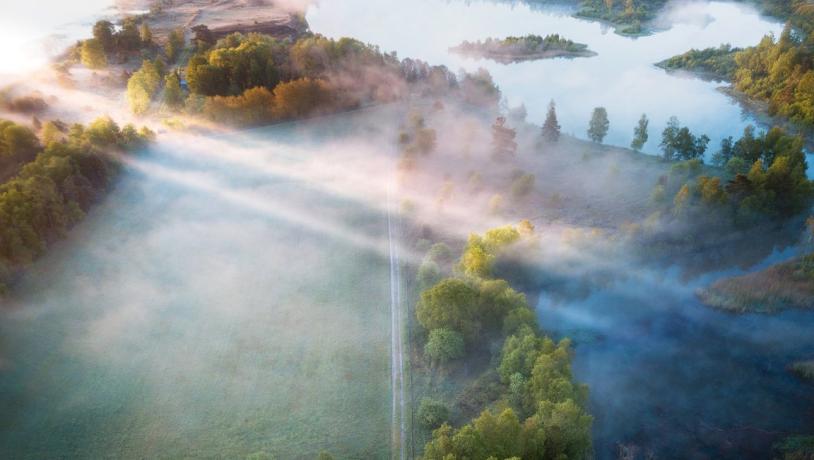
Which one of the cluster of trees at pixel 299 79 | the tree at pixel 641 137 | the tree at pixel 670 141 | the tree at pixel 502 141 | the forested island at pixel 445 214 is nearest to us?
the forested island at pixel 445 214

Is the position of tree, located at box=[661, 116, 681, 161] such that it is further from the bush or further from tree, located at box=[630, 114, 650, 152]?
the bush

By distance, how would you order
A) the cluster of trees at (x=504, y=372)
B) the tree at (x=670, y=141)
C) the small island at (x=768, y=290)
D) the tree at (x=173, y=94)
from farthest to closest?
the tree at (x=173, y=94) < the tree at (x=670, y=141) < the small island at (x=768, y=290) < the cluster of trees at (x=504, y=372)

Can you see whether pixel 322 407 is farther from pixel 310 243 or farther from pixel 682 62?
pixel 682 62

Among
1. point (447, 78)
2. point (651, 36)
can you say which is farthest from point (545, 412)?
point (651, 36)

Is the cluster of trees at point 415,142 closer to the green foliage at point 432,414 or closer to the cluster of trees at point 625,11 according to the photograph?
the green foliage at point 432,414

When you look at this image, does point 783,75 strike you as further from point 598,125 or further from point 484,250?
point 484,250

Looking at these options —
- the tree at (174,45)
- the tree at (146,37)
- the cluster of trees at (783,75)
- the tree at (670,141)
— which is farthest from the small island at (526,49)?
the tree at (146,37)
